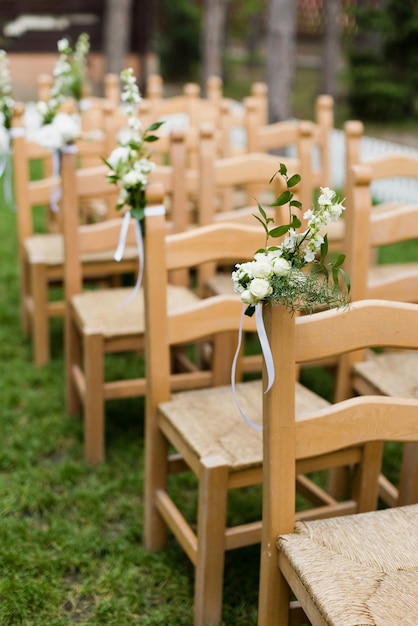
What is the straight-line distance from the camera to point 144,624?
232 centimetres

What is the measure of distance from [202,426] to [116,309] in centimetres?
109

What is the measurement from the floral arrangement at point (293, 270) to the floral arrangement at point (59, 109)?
2.05 meters

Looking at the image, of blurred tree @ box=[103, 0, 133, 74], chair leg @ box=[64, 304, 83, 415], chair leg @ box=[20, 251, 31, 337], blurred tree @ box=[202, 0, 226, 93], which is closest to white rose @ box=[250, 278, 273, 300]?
chair leg @ box=[64, 304, 83, 415]

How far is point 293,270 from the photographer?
154cm

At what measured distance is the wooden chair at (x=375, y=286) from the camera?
254 cm

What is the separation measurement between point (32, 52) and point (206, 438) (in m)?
12.9

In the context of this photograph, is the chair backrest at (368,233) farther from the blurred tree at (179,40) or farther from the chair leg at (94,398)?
the blurred tree at (179,40)

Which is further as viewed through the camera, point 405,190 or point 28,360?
point 405,190

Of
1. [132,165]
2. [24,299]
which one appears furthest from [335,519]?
[24,299]

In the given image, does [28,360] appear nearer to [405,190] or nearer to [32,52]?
[405,190]

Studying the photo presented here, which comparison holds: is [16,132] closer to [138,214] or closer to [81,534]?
[138,214]

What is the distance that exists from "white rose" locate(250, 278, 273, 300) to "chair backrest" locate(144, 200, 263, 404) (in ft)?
2.73

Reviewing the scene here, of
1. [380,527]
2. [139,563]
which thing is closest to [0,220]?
[139,563]

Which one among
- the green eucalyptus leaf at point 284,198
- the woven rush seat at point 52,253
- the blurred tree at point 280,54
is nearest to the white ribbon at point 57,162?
the woven rush seat at point 52,253
